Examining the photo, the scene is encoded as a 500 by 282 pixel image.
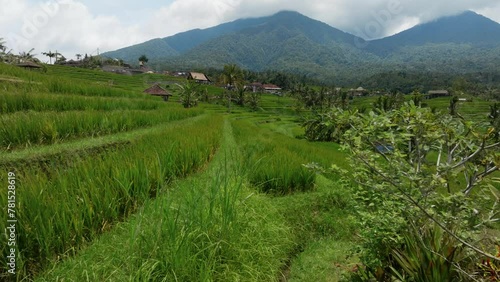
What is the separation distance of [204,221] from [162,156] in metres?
2.22

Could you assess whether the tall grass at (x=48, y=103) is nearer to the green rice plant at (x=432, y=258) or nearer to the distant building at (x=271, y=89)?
the green rice plant at (x=432, y=258)

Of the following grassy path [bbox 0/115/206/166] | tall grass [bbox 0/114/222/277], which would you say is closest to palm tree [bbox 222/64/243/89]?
grassy path [bbox 0/115/206/166]

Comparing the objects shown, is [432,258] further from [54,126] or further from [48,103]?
[48,103]

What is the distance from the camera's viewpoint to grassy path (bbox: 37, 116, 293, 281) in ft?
7.74

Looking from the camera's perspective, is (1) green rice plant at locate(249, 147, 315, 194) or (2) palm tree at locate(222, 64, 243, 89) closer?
(1) green rice plant at locate(249, 147, 315, 194)

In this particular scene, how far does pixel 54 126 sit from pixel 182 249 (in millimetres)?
4874

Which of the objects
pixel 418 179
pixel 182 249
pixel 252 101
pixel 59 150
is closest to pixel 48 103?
pixel 59 150

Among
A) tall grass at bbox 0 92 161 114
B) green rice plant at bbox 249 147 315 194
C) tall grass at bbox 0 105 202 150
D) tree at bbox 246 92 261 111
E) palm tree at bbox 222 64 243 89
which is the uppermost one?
palm tree at bbox 222 64 243 89

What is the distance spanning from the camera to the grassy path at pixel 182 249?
2.36m

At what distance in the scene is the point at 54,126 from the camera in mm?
5852

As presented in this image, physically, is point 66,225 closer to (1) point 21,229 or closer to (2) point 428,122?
(1) point 21,229

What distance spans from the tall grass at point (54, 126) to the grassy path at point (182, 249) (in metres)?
3.47

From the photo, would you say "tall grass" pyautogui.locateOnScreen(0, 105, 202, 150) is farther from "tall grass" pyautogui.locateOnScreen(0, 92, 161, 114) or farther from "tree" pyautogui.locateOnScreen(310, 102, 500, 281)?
"tree" pyautogui.locateOnScreen(310, 102, 500, 281)

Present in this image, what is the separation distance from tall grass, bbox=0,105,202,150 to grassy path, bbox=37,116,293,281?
3467 millimetres
